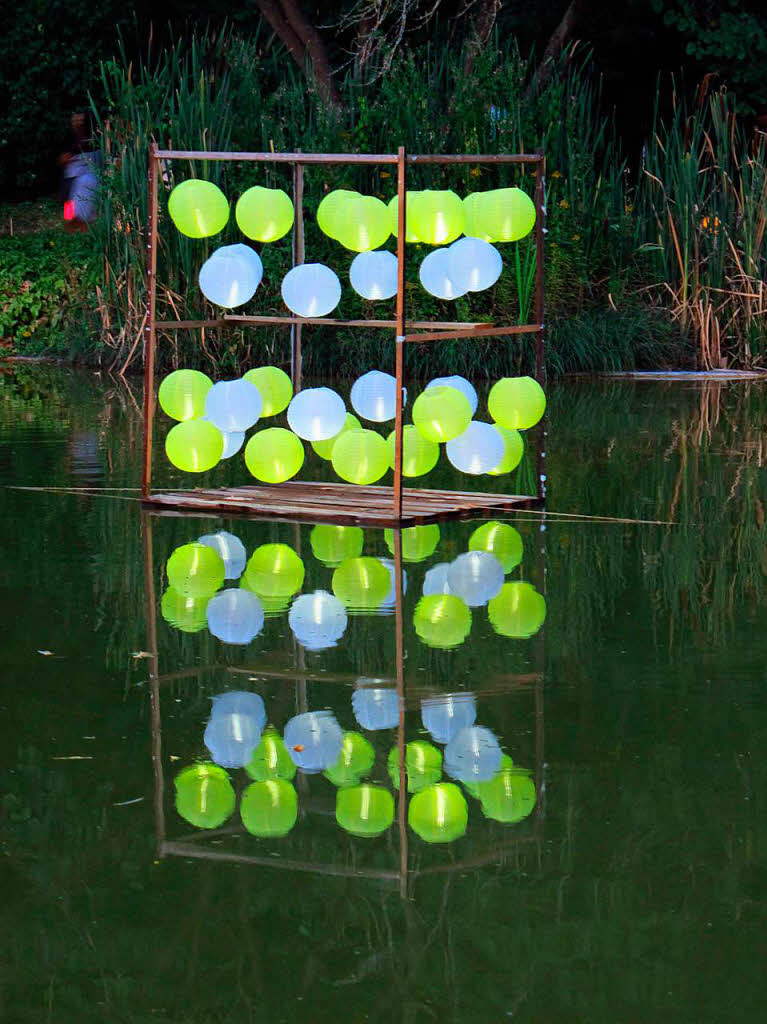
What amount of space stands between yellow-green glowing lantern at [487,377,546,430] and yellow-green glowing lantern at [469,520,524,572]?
2.13 feet

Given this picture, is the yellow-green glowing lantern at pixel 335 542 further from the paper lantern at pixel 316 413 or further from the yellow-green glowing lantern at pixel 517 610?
the yellow-green glowing lantern at pixel 517 610

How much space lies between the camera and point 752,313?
16.0 m

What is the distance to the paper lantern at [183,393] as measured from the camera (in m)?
9.12

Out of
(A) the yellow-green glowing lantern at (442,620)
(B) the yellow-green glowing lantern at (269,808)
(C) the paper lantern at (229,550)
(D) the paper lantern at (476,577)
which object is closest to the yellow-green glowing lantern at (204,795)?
(B) the yellow-green glowing lantern at (269,808)

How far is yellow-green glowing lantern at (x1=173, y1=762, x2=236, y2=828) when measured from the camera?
4418 mm

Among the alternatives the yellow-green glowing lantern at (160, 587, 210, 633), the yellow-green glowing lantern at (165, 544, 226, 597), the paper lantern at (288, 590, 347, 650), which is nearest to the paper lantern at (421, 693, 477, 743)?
the paper lantern at (288, 590, 347, 650)

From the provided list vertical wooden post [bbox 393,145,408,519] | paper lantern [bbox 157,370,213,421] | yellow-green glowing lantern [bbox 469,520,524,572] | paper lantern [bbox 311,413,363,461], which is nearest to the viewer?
yellow-green glowing lantern [bbox 469,520,524,572]

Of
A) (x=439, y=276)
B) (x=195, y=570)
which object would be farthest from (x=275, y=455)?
(x=195, y=570)

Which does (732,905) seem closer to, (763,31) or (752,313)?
(752,313)

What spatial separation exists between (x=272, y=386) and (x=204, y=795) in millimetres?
5232

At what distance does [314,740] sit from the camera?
198 inches

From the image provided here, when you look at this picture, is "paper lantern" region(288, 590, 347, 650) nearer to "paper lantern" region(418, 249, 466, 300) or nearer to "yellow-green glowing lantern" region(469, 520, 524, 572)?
"yellow-green glowing lantern" region(469, 520, 524, 572)

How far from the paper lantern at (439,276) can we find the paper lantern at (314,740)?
4075 millimetres

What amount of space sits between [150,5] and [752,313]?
36.8ft
